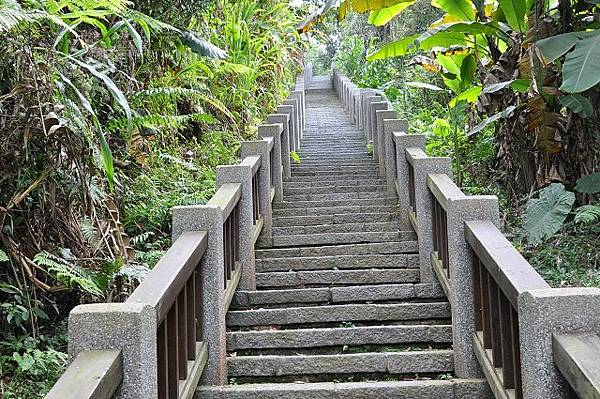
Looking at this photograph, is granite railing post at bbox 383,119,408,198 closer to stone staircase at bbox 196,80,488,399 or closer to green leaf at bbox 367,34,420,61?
stone staircase at bbox 196,80,488,399

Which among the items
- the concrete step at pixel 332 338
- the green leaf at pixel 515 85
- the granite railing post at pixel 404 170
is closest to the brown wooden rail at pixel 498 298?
the concrete step at pixel 332 338

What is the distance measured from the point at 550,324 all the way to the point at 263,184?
3.99 metres

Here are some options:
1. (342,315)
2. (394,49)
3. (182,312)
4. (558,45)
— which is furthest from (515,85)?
(182,312)

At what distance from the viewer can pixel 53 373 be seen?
3811 millimetres

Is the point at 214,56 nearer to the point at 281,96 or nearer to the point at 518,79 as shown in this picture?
the point at 518,79

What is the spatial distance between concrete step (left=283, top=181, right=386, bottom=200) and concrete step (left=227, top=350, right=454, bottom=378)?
3.50m

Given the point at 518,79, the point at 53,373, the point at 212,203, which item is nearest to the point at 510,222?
the point at 518,79

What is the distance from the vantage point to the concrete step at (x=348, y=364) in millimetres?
4172

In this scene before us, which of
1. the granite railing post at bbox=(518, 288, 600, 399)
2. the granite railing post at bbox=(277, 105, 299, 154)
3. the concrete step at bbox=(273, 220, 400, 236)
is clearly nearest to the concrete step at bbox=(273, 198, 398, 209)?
the concrete step at bbox=(273, 220, 400, 236)

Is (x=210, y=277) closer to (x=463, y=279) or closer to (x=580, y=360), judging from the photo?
(x=463, y=279)

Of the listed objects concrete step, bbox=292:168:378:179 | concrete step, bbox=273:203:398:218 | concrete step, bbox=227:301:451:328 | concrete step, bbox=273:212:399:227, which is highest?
concrete step, bbox=292:168:378:179

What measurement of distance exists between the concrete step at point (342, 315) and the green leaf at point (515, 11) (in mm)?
2424

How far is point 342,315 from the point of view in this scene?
188 inches

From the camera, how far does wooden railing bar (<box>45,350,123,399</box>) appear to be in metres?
1.96
